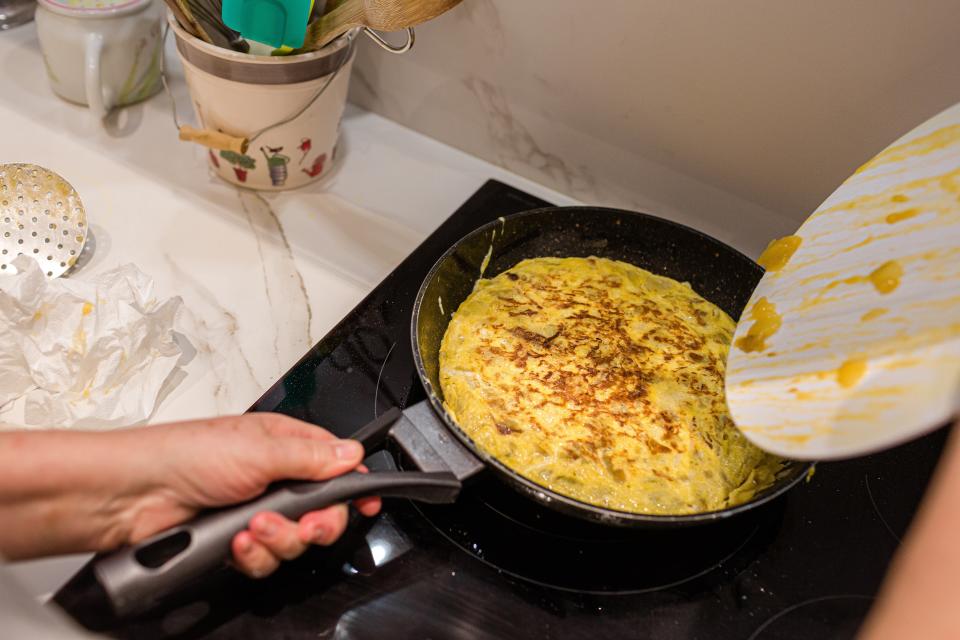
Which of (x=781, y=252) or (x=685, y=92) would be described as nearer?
(x=781, y=252)

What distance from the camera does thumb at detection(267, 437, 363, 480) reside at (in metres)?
0.76

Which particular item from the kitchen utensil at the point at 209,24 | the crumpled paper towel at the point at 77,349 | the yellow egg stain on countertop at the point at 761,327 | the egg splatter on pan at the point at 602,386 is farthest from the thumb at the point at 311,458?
the kitchen utensil at the point at 209,24

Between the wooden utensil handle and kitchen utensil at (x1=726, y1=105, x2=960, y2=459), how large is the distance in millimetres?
859

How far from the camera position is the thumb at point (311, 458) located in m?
0.76

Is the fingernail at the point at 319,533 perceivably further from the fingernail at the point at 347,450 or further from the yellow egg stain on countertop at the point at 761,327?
the yellow egg stain on countertop at the point at 761,327

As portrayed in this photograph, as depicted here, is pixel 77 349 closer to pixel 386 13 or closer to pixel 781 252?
pixel 386 13

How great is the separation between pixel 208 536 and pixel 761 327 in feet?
2.32

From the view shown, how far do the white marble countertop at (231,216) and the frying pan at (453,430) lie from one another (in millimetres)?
203

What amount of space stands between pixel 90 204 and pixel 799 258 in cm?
117

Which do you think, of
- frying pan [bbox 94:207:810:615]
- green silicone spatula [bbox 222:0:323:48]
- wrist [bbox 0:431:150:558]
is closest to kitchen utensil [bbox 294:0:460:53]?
green silicone spatula [bbox 222:0:323:48]

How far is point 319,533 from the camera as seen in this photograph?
30.5 inches

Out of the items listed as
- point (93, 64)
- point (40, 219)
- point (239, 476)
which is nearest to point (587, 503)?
point (239, 476)

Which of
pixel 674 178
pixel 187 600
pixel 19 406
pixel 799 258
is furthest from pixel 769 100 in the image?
pixel 19 406

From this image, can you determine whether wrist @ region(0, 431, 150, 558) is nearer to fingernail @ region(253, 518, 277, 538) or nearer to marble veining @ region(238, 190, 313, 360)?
fingernail @ region(253, 518, 277, 538)
